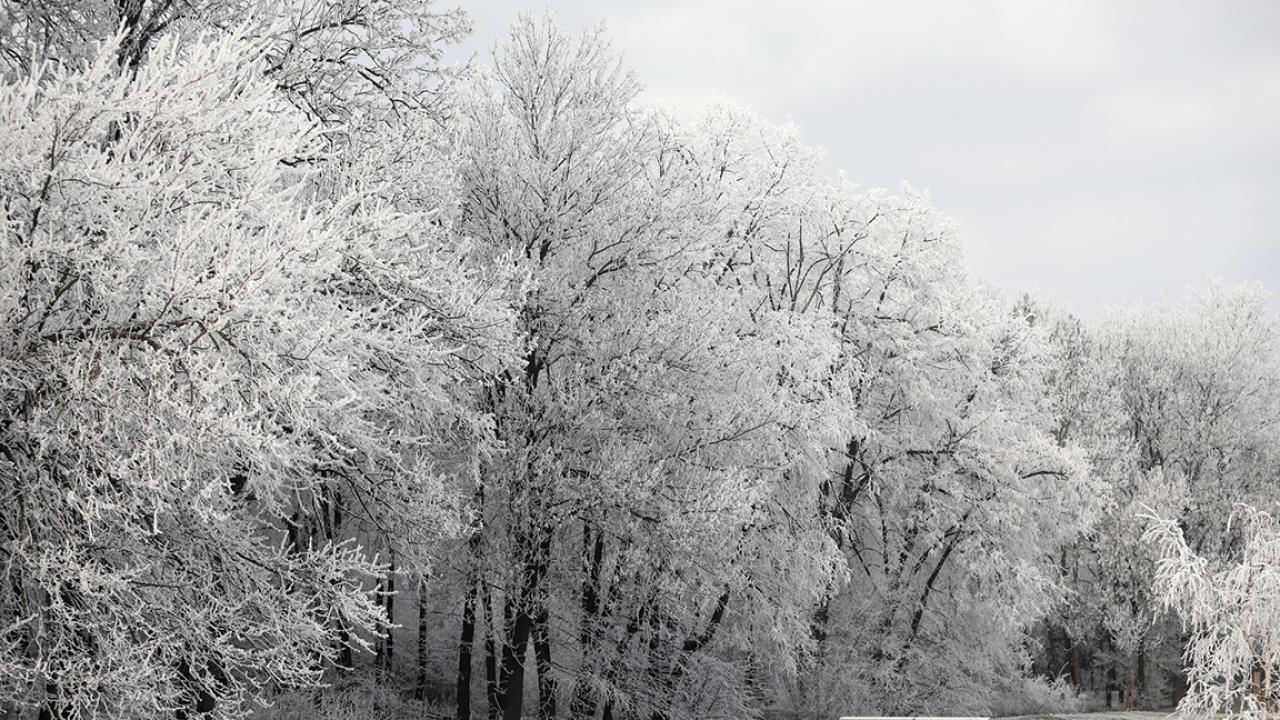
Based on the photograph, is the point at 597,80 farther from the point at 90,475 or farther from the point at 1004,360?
the point at 1004,360

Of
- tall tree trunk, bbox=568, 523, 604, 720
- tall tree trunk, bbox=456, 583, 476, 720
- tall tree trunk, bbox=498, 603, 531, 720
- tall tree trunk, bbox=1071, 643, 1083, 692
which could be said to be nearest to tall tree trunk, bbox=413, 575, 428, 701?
tall tree trunk, bbox=456, 583, 476, 720

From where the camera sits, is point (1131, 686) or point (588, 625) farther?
point (1131, 686)

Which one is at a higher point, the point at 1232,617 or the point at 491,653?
the point at 1232,617

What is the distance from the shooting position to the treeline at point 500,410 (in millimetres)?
7543

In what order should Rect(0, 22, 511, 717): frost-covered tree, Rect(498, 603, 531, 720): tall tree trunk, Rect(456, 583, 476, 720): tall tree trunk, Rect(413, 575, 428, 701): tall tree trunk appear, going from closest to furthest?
Rect(0, 22, 511, 717): frost-covered tree < Rect(498, 603, 531, 720): tall tree trunk < Rect(456, 583, 476, 720): tall tree trunk < Rect(413, 575, 428, 701): tall tree trunk

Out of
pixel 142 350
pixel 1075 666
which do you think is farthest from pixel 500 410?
pixel 1075 666

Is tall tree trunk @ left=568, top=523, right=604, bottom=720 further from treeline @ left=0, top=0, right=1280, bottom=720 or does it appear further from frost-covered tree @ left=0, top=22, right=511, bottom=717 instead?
frost-covered tree @ left=0, top=22, right=511, bottom=717

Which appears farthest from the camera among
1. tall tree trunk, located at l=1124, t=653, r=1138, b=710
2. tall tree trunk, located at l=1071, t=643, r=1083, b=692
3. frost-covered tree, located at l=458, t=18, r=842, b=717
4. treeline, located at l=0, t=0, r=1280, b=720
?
tall tree trunk, located at l=1071, t=643, r=1083, b=692

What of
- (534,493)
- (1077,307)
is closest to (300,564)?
(534,493)

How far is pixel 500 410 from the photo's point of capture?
14.7 m

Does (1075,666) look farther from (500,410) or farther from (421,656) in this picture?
(500,410)

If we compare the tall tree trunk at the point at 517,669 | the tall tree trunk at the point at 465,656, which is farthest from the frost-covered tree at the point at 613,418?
the tall tree trunk at the point at 465,656

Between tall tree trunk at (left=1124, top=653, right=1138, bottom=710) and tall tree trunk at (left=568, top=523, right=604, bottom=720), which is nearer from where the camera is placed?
tall tree trunk at (left=568, top=523, right=604, bottom=720)

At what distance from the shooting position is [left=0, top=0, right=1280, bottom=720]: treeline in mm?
7543
